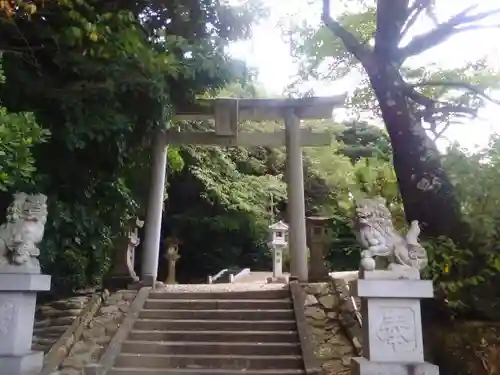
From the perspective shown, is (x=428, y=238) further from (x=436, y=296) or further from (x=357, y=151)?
(x=357, y=151)

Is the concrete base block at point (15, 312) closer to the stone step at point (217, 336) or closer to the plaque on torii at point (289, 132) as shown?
the stone step at point (217, 336)

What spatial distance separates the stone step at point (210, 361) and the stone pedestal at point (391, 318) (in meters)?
1.35

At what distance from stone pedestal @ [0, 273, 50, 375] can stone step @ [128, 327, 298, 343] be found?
1768 mm

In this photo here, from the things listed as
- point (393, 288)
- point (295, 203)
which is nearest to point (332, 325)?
point (393, 288)

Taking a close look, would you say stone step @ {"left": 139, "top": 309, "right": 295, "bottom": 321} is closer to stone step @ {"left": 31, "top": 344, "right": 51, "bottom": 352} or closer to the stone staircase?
the stone staircase

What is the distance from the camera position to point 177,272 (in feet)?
59.6

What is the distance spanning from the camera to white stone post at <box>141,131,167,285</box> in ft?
30.0

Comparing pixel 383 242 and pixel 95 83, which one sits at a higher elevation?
pixel 95 83

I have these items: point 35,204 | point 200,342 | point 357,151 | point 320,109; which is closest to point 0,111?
point 35,204

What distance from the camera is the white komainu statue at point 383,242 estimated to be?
485 centimetres

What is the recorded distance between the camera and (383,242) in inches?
193

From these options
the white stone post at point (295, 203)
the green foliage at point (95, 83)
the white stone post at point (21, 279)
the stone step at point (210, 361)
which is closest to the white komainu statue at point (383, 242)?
the stone step at point (210, 361)

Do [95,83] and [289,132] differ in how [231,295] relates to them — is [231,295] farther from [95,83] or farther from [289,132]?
[95,83]

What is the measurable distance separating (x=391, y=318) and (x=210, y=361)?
2485 mm
